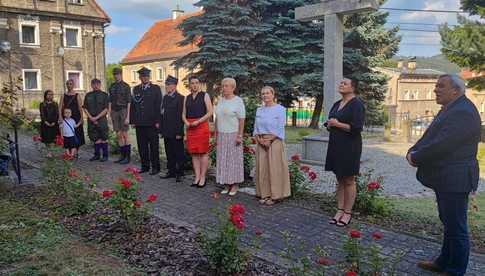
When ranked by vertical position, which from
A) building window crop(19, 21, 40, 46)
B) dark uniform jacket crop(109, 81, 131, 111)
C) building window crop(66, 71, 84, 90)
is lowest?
dark uniform jacket crop(109, 81, 131, 111)

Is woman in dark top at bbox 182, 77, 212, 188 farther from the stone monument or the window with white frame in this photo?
the window with white frame

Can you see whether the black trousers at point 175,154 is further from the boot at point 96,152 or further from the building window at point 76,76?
the building window at point 76,76

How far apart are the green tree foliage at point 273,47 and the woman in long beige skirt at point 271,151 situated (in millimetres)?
11475

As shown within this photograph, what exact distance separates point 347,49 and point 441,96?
15.1 m

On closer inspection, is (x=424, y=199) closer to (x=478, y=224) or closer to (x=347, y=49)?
(x=478, y=224)

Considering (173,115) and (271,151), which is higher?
(173,115)

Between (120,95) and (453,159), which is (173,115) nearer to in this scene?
(120,95)

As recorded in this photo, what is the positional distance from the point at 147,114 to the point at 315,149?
4220mm

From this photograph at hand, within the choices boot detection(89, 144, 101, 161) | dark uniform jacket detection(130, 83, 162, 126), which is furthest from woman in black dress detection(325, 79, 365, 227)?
boot detection(89, 144, 101, 161)

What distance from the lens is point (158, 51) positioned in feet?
150

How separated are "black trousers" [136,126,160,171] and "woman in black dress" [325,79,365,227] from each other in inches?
150

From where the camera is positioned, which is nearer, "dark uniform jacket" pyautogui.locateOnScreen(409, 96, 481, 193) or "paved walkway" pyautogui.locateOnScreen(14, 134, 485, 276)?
"dark uniform jacket" pyautogui.locateOnScreen(409, 96, 481, 193)

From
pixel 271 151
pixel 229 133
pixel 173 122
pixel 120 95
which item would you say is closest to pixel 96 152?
pixel 120 95

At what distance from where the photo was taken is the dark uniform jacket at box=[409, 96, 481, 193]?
324 centimetres
